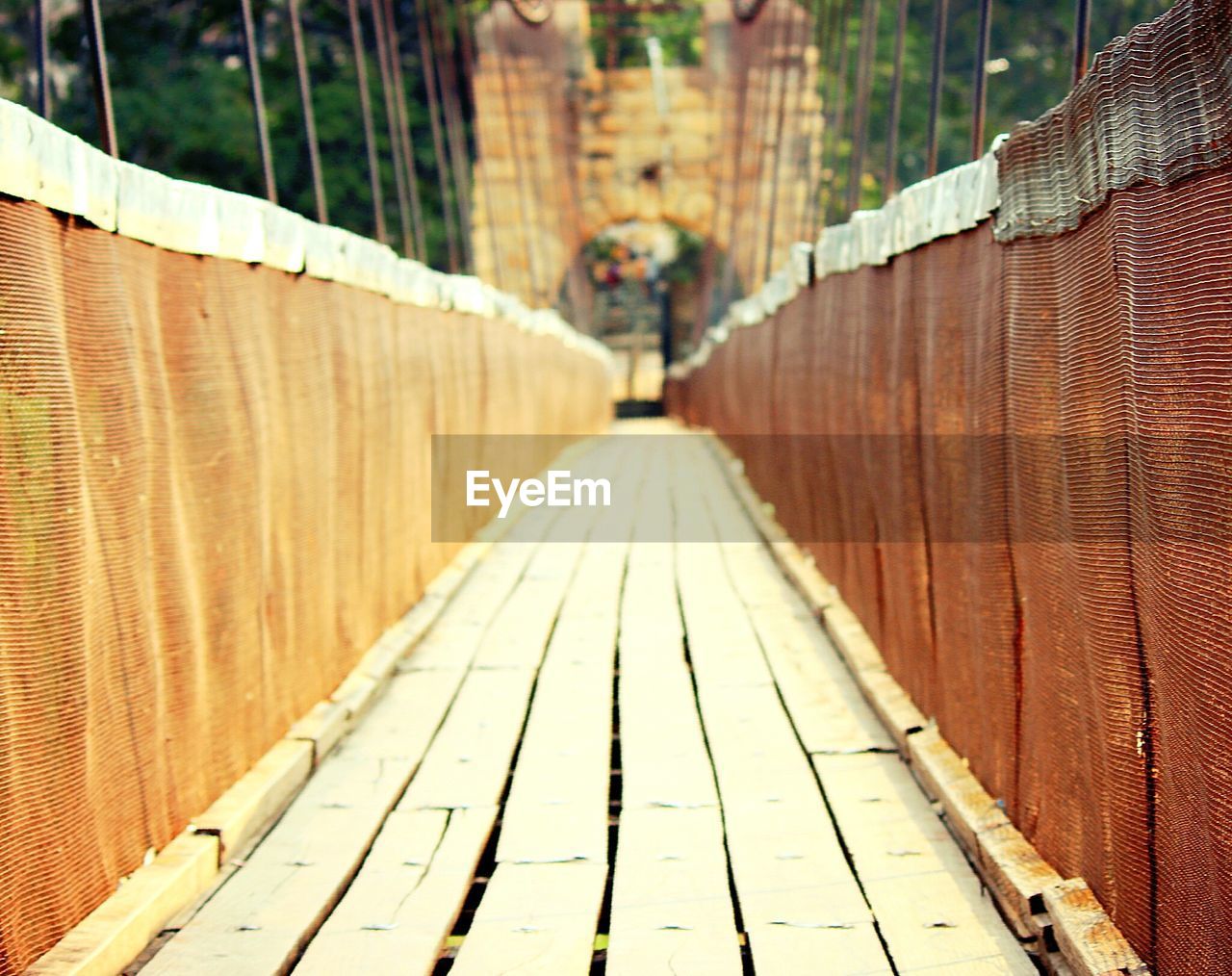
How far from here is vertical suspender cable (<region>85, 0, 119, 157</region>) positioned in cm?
276

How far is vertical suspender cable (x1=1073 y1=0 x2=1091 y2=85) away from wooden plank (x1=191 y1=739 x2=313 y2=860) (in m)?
1.97

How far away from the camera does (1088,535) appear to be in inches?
76.7

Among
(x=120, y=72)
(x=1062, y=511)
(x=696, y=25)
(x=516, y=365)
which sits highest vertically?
(x=696, y=25)

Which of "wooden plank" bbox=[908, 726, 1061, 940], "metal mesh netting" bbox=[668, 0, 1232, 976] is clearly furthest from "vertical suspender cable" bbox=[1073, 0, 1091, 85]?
"wooden plank" bbox=[908, 726, 1061, 940]

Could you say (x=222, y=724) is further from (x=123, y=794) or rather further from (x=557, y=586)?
(x=557, y=586)

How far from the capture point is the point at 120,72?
20594mm

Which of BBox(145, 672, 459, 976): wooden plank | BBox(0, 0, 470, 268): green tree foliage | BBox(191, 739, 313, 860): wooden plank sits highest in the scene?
BBox(0, 0, 470, 268): green tree foliage

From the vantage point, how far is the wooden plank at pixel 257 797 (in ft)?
8.10

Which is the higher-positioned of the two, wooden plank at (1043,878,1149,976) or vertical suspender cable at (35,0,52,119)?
vertical suspender cable at (35,0,52,119)

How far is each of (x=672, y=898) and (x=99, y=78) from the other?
190cm

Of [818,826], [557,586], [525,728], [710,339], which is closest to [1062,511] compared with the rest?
[818,826]

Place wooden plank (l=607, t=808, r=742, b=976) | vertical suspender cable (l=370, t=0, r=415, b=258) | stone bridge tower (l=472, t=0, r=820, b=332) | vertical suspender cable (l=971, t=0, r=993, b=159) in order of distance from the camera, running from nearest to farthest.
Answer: wooden plank (l=607, t=808, r=742, b=976) → vertical suspender cable (l=971, t=0, r=993, b=159) → vertical suspender cable (l=370, t=0, r=415, b=258) → stone bridge tower (l=472, t=0, r=820, b=332)

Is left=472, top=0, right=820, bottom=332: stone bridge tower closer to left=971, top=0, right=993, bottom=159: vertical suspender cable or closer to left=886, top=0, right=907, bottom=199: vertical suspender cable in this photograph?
left=886, top=0, right=907, bottom=199: vertical suspender cable

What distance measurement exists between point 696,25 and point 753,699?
24525 mm
